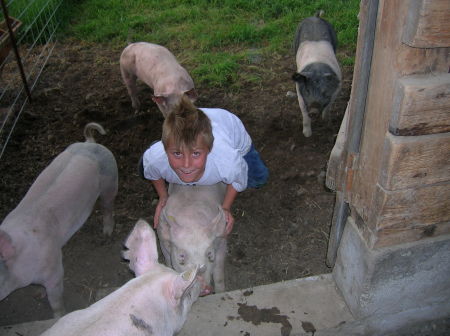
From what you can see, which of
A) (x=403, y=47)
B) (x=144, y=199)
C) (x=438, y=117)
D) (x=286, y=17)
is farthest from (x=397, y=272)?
(x=286, y=17)

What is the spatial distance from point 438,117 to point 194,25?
621 cm

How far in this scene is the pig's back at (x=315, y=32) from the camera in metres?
6.10

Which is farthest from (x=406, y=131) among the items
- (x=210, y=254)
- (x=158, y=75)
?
(x=158, y=75)

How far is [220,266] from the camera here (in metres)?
3.22

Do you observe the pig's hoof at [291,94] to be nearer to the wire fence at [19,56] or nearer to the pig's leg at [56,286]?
the wire fence at [19,56]

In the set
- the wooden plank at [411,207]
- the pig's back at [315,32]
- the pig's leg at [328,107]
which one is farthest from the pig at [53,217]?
the pig's back at [315,32]

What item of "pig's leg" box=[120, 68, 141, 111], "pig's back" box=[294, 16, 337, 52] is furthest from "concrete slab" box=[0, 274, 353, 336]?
"pig's back" box=[294, 16, 337, 52]

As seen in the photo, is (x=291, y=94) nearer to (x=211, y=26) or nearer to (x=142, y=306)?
(x=211, y=26)

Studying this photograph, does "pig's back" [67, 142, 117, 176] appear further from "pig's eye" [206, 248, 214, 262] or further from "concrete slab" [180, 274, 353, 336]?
"concrete slab" [180, 274, 353, 336]

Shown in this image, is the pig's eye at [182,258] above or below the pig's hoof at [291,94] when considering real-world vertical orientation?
above

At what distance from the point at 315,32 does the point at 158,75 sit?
87.4 inches

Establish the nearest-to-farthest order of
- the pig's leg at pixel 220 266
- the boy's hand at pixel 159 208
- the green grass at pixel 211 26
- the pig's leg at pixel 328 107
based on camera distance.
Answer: the pig's leg at pixel 220 266
the boy's hand at pixel 159 208
the pig's leg at pixel 328 107
the green grass at pixel 211 26

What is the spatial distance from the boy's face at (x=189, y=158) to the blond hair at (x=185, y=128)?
24mm

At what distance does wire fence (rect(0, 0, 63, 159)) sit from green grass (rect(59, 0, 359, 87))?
41 cm
